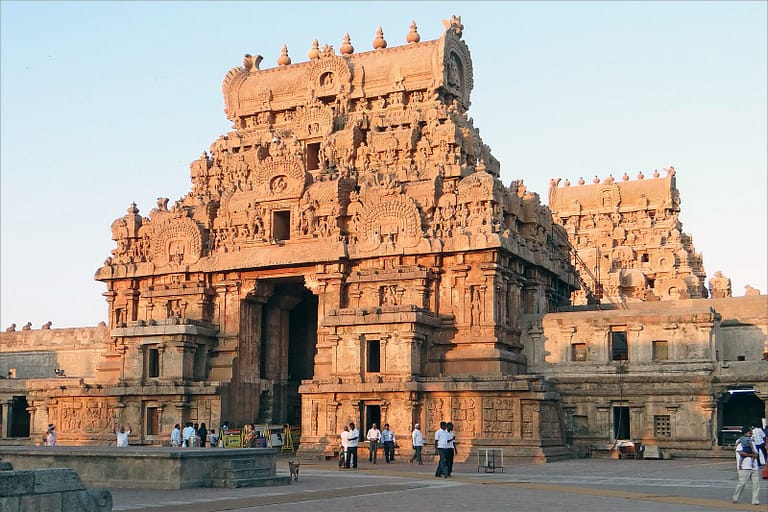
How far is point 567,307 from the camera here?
184 ft

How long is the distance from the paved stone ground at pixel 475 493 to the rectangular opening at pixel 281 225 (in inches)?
783

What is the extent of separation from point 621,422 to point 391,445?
1128 cm

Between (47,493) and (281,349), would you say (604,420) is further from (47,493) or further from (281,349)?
(47,493)

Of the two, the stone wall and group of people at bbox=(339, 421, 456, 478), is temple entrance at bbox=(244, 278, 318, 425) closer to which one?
the stone wall

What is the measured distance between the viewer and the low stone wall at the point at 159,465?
25234 millimetres

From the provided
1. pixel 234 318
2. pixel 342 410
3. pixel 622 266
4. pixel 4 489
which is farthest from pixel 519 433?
pixel 622 266

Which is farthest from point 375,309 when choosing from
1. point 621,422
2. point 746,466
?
point 746,466

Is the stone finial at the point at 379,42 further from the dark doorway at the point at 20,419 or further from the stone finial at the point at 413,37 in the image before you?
the dark doorway at the point at 20,419

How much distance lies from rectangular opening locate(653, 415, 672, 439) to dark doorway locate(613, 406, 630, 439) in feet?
5.45

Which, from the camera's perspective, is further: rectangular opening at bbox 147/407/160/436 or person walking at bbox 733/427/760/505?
rectangular opening at bbox 147/407/160/436

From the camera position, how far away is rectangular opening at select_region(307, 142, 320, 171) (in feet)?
181

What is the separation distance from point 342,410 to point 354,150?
49.1 ft

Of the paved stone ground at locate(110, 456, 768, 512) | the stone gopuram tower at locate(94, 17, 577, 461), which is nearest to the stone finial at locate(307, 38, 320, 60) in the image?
the stone gopuram tower at locate(94, 17, 577, 461)

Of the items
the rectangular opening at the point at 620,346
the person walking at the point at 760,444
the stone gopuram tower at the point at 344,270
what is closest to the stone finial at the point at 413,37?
the stone gopuram tower at the point at 344,270
